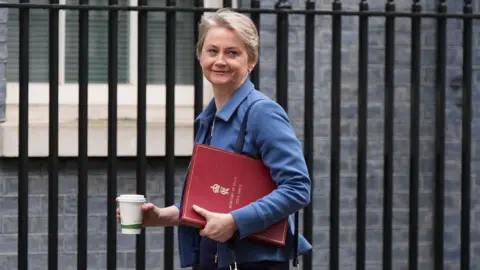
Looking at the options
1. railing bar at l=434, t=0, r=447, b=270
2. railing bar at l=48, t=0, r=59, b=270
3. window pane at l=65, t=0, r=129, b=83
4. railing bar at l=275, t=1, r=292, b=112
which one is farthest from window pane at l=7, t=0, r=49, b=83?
railing bar at l=434, t=0, r=447, b=270

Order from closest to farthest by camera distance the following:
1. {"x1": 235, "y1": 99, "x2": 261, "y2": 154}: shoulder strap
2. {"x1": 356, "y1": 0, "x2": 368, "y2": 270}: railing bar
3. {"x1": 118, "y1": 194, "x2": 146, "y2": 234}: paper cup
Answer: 1. {"x1": 235, "y1": 99, "x2": 261, "y2": 154}: shoulder strap
2. {"x1": 118, "y1": 194, "x2": 146, "y2": 234}: paper cup
3. {"x1": 356, "y1": 0, "x2": 368, "y2": 270}: railing bar

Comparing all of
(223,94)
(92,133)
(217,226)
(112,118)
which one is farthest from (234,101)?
(92,133)

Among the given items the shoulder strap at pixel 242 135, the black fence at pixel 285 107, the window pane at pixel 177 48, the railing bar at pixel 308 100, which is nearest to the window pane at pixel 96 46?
the window pane at pixel 177 48

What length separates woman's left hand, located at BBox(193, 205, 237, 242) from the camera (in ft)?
11.5

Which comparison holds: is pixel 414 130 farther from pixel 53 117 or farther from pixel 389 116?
pixel 53 117

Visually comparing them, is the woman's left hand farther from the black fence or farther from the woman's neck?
the black fence

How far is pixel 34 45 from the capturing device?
288 inches

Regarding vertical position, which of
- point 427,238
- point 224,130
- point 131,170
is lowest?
point 427,238

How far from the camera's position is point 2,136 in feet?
23.2

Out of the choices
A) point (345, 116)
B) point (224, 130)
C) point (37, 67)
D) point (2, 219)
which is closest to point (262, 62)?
point (345, 116)

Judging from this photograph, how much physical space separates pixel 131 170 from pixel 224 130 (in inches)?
141

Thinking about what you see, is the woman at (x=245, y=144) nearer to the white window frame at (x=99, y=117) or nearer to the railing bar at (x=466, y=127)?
the railing bar at (x=466, y=127)

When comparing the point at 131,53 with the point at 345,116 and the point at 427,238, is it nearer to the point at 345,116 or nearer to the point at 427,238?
the point at 345,116

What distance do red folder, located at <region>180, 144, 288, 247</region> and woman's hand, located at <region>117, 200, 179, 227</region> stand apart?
255 mm
